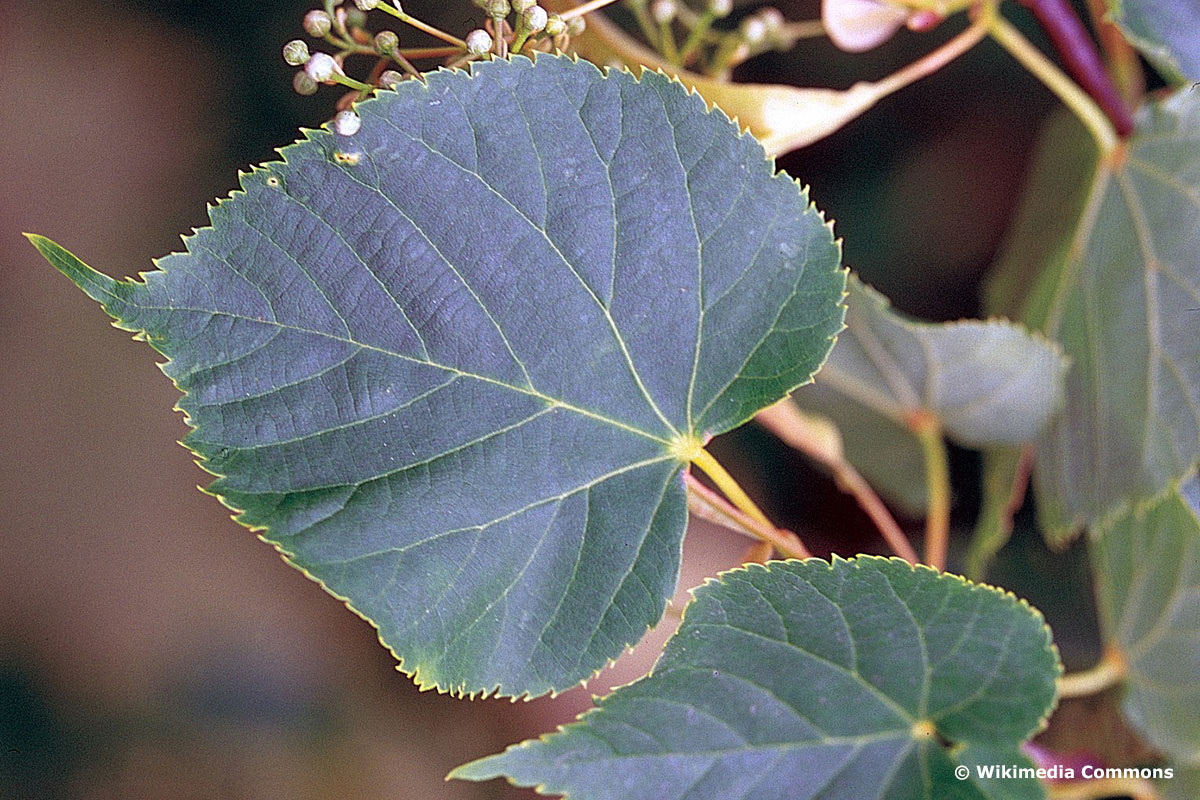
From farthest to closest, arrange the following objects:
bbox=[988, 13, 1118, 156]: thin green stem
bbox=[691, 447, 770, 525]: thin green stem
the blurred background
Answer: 1. the blurred background
2. bbox=[988, 13, 1118, 156]: thin green stem
3. bbox=[691, 447, 770, 525]: thin green stem

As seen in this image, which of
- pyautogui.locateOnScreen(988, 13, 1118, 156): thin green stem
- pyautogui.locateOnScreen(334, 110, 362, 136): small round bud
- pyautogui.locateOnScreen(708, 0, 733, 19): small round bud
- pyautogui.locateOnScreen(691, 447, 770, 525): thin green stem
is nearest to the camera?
pyautogui.locateOnScreen(334, 110, 362, 136): small round bud

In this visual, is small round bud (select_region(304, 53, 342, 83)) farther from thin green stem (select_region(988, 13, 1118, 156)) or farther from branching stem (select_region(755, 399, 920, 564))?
thin green stem (select_region(988, 13, 1118, 156))

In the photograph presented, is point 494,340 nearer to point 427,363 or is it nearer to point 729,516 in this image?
point 427,363

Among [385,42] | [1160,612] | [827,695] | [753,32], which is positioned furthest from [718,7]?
[1160,612]

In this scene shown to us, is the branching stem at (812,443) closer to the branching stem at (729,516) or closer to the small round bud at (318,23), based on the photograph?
the branching stem at (729,516)

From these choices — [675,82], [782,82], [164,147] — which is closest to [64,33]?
[164,147]

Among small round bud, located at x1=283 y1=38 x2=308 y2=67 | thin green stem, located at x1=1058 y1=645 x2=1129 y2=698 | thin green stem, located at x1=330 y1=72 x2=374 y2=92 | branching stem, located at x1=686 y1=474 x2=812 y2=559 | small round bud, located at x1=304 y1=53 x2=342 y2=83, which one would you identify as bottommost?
thin green stem, located at x1=1058 y1=645 x2=1129 y2=698

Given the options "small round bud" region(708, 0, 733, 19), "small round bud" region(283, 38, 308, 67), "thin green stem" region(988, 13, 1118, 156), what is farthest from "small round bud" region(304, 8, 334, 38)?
"thin green stem" region(988, 13, 1118, 156)
